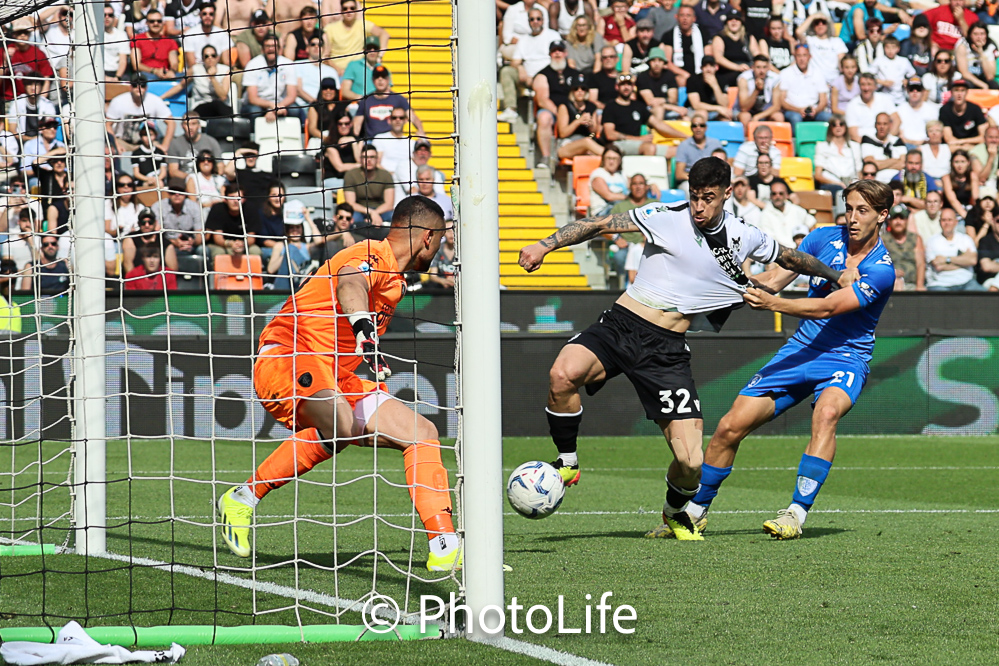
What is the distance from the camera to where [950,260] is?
16672 millimetres

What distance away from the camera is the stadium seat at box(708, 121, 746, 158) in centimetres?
1823

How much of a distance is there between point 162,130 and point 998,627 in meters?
13.0

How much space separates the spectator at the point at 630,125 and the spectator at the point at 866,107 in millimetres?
2902

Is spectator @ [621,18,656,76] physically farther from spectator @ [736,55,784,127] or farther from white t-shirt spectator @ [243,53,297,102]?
white t-shirt spectator @ [243,53,297,102]

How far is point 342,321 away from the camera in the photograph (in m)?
5.99

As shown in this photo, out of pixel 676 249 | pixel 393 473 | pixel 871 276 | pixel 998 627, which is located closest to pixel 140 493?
pixel 393 473

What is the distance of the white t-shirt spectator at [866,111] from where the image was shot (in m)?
19.1

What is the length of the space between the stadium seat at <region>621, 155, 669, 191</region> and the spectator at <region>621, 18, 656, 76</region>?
2185 millimetres

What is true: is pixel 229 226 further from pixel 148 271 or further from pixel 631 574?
pixel 631 574

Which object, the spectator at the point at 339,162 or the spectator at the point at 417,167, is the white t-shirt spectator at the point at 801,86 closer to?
the spectator at the point at 417,167

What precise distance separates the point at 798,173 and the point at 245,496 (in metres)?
13.6

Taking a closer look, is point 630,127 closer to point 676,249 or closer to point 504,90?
point 504,90

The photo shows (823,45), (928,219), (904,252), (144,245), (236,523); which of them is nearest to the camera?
(236,523)

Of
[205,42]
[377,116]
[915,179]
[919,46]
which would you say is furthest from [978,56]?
[205,42]
